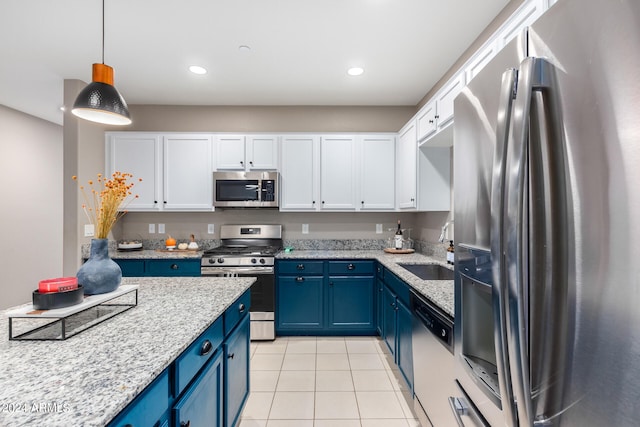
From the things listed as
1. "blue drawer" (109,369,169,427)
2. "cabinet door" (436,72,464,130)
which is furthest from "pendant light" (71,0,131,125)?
"cabinet door" (436,72,464,130)

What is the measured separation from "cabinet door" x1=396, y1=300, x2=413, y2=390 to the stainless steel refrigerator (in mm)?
1245

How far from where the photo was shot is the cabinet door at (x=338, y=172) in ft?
11.4

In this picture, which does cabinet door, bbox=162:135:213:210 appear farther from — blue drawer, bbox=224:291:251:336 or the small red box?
the small red box

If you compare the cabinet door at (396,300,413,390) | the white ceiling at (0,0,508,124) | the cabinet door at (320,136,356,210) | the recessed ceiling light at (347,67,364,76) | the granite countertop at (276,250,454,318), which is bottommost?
the cabinet door at (396,300,413,390)

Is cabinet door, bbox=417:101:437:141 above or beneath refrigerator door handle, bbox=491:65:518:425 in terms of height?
above

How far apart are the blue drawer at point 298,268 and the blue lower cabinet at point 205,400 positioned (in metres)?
1.71

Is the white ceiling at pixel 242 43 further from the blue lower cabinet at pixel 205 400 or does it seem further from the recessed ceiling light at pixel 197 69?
the blue lower cabinet at pixel 205 400

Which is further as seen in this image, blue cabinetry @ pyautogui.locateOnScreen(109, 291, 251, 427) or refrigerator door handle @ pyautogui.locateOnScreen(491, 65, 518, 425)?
blue cabinetry @ pyautogui.locateOnScreen(109, 291, 251, 427)

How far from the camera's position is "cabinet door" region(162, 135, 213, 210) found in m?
3.48

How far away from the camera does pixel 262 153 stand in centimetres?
348

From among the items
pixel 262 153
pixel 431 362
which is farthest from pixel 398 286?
pixel 262 153

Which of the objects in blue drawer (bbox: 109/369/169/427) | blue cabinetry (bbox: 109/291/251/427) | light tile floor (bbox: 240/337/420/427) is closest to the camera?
blue drawer (bbox: 109/369/169/427)

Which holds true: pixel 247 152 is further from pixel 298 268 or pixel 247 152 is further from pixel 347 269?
pixel 347 269

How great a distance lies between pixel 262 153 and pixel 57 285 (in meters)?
2.62
